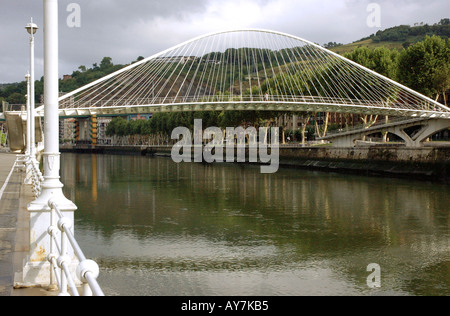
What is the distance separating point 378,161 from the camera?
41.0m

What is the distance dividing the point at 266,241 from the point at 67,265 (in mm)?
10167

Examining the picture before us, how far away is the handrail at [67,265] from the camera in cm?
395

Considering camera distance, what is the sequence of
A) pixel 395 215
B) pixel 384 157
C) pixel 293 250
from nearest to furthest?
pixel 293 250 → pixel 395 215 → pixel 384 157

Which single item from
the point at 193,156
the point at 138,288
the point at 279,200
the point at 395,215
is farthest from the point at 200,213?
the point at 193,156

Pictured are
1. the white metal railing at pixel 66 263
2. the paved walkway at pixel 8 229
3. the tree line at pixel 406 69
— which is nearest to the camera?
the white metal railing at pixel 66 263

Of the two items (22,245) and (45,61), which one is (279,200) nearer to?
(22,245)

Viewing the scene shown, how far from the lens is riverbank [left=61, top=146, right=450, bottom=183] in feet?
114

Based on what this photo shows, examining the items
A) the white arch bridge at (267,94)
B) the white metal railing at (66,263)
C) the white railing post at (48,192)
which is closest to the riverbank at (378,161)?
the white arch bridge at (267,94)

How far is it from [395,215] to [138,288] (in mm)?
12628

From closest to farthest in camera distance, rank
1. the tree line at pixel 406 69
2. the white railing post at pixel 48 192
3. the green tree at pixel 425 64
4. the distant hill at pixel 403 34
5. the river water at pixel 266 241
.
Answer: the white railing post at pixel 48 192 < the river water at pixel 266 241 < the green tree at pixel 425 64 < the tree line at pixel 406 69 < the distant hill at pixel 403 34

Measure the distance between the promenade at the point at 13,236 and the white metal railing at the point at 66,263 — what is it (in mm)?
687

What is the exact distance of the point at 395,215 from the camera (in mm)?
20438

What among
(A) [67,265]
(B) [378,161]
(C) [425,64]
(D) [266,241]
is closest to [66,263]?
(A) [67,265]

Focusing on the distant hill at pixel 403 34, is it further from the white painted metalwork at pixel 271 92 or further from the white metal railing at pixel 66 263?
the white metal railing at pixel 66 263
